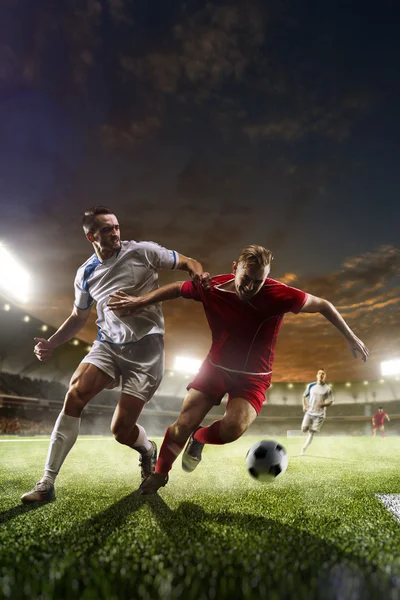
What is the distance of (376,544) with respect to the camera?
2336mm

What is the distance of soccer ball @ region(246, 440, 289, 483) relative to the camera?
158 inches

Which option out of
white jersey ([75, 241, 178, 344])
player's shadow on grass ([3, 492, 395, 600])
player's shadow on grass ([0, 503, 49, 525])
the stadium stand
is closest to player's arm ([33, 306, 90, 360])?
white jersey ([75, 241, 178, 344])

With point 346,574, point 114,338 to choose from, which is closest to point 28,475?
point 114,338

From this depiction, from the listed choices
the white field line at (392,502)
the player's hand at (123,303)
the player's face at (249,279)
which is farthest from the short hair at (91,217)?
the white field line at (392,502)

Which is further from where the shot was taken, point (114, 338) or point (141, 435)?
point (141, 435)

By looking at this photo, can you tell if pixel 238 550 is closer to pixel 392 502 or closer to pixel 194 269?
pixel 392 502

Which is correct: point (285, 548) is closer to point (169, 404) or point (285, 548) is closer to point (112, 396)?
point (112, 396)

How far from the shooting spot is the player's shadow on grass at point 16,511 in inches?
114

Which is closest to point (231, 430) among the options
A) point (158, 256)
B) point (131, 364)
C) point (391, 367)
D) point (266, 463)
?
point (266, 463)

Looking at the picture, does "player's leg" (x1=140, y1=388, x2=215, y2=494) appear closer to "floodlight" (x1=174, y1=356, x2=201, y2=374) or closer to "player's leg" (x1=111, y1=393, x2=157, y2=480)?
"player's leg" (x1=111, y1=393, x2=157, y2=480)

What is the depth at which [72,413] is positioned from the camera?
3.89 metres

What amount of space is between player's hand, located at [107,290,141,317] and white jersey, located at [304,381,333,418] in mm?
8648

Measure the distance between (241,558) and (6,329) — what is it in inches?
972

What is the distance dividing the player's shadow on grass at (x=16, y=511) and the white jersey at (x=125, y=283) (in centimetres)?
153
